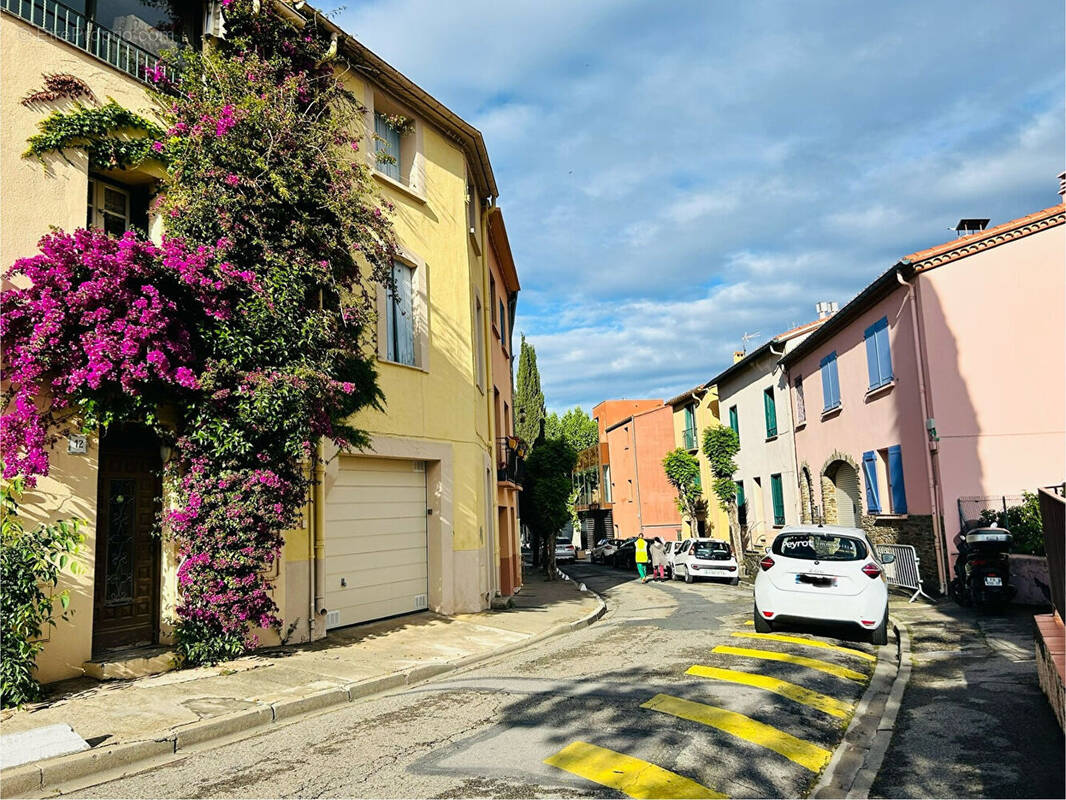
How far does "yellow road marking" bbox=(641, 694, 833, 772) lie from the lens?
18.0 feet

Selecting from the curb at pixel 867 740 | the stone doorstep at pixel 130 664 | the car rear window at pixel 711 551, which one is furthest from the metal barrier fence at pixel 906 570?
the stone doorstep at pixel 130 664

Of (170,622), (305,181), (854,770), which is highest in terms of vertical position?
(305,181)

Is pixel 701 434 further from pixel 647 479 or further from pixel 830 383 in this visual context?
pixel 830 383

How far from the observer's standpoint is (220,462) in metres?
8.91

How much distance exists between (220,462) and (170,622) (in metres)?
2.02

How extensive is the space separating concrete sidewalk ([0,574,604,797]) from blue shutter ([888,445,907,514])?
9.38 metres

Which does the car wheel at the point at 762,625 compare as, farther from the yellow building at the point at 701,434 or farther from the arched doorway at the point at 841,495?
the yellow building at the point at 701,434


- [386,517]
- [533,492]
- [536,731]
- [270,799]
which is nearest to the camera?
[270,799]

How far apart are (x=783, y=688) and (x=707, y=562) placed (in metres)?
15.5

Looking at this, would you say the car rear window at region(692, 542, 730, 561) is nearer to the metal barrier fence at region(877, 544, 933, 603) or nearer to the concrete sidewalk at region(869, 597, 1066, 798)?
the metal barrier fence at region(877, 544, 933, 603)

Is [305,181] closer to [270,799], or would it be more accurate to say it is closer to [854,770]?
[270,799]

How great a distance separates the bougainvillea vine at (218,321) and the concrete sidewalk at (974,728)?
6854 millimetres

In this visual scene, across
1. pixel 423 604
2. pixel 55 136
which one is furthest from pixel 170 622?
pixel 55 136

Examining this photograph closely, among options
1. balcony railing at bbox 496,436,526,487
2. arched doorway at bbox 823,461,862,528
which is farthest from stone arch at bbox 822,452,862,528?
balcony railing at bbox 496,436,526,487
